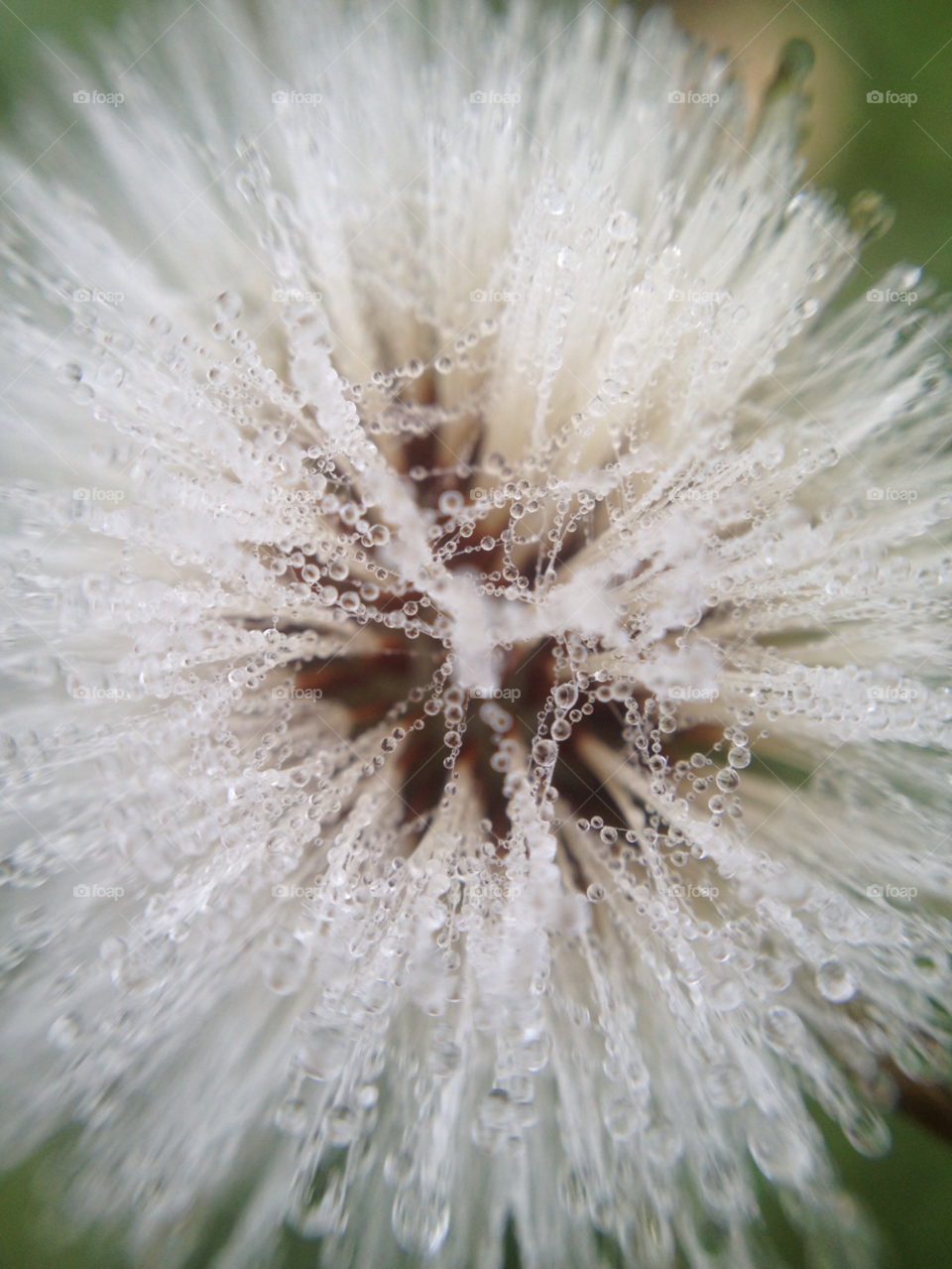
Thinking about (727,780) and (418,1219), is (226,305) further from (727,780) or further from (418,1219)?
(418,1219)

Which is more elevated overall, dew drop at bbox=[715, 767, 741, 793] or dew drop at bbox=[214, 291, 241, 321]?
dew drop at bbox=[214, 291, 241, 321]

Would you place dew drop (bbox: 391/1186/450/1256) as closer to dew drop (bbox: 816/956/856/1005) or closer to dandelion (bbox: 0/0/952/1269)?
dandelion (bbox: 0/0/952/1269)

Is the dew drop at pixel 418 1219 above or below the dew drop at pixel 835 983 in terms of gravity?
below

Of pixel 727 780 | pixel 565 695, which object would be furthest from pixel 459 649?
pixel 727 780

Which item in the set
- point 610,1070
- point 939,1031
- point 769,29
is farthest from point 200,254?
point 939,1031

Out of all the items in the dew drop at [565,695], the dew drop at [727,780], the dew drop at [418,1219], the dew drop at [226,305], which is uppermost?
the dew drop at [226,305]

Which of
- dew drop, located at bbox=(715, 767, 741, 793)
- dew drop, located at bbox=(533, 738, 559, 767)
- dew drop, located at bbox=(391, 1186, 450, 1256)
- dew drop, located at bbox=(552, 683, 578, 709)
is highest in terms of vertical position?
dew drop, located at bbox=(552, 683, 578, 709)

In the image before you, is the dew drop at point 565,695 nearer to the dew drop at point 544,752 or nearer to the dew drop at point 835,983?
the dew drop at point 544,752

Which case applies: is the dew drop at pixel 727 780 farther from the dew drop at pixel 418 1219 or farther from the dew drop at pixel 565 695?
the dew drop at pixel 418 1219

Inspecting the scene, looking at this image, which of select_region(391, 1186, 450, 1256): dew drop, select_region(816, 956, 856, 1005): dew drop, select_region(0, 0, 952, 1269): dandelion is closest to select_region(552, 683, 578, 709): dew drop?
select_region(0, 0, 952, 1269): dandelion

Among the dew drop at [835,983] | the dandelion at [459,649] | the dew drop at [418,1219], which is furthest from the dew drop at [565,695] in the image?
the dew drop at [418,1219]
